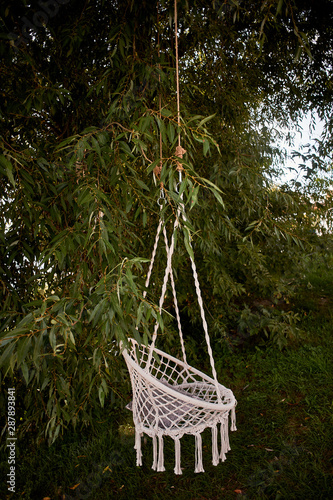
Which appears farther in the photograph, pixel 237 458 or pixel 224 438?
pixel 237 458

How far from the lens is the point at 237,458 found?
6.56 feet

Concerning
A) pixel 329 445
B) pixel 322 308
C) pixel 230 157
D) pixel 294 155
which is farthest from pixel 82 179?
pixel 322 308

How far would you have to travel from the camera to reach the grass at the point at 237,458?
181 cm

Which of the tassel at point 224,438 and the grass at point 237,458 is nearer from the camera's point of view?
the tassel at point 224,438

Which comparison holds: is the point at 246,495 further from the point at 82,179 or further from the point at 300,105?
the point at 300,105

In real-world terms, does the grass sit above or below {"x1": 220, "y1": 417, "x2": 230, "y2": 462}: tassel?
below

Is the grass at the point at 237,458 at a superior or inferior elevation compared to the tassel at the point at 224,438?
inferior

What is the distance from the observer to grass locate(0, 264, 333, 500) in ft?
5.94

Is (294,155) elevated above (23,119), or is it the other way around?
(294,155)

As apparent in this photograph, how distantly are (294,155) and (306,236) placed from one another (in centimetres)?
62

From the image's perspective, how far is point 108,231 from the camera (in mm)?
1248


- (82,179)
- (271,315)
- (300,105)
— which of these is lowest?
(271,315)

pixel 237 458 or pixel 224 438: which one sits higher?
pixel 224 438

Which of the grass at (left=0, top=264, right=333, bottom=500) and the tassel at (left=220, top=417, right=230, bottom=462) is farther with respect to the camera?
the grass at (left=0, top=264, right=333, bottom=500)
